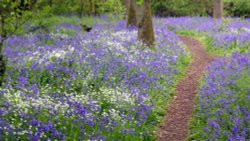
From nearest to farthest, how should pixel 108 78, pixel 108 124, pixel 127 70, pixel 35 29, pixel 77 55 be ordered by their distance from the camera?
pixel 108 124 → pixel 108 78 → pixel 127 70 → pixel 77 55 → pixel 35 29

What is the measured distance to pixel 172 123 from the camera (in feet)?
23.7

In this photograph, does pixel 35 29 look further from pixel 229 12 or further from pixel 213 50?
pixel 229 12

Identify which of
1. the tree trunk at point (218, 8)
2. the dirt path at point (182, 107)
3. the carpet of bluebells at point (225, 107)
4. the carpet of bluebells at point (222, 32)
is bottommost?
the dirt path at point (182, 107)

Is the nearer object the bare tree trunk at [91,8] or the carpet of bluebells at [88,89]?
the carpet of bluebells at [88,89]

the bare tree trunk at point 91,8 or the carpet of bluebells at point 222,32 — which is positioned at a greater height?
the bare tree trunk at point 91,8

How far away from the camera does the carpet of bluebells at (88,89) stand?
5.62 metres

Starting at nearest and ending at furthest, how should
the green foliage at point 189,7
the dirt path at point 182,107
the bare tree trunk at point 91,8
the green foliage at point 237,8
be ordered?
the dirt path at point 182,107 < the green foliage at point 237,8 < the green foliage at point 189,7 < the bare tree trunk at point 91,8

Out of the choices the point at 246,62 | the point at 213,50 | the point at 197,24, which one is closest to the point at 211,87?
the point at 246,62

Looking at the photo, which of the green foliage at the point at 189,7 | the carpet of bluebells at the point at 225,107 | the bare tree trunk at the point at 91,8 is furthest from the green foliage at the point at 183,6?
the carpet of bluebells at the point at 225,107

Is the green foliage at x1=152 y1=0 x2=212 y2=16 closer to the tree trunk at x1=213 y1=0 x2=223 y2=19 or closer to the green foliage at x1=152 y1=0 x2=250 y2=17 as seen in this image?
the green foliage at x1=152 y1=0 x2=250 y2=17

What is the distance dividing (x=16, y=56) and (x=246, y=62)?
6322 mm

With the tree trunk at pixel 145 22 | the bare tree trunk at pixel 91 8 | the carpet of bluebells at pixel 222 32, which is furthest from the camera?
the bare tree trunk at pixel 91 8

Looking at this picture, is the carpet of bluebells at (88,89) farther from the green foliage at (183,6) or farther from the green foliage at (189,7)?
the green foliage at (183,6)

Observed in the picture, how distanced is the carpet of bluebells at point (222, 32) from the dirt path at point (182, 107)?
1.47 m
